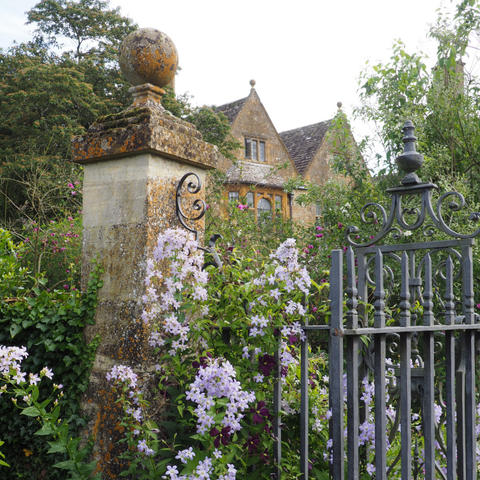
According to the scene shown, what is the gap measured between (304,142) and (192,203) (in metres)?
23.6

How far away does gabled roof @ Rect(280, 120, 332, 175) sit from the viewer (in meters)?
24.3

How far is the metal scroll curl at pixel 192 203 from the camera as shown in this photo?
8.46 feet

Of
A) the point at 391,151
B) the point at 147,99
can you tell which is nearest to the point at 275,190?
the point at 391,151

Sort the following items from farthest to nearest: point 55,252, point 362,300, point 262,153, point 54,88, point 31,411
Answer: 1. point 262,153
2. point 54,88
3. point 55,252
4. point 362,300
5. point 31,411

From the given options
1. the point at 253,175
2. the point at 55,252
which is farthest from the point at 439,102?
the point at 253,175

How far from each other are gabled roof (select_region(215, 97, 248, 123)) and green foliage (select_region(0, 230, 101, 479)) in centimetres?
2022

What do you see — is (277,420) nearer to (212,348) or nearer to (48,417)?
(212,348)

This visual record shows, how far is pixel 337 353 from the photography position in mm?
1842

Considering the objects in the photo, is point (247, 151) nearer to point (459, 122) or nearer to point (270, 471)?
point (459, 122)

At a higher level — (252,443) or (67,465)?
(252,443)

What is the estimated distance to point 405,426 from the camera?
193 cm

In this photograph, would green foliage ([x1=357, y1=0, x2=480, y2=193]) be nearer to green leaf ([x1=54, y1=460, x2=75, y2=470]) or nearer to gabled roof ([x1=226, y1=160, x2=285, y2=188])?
green leaf ([x1=54, y1=460, x2=75, y2=470])

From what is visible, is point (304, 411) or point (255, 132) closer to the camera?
point (304, 411)


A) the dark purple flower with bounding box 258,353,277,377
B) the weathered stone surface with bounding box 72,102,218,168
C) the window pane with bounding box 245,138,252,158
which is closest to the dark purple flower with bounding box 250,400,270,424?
the dark purple flower with bounding box 258,353,277,377
